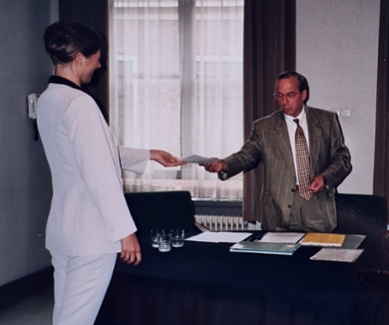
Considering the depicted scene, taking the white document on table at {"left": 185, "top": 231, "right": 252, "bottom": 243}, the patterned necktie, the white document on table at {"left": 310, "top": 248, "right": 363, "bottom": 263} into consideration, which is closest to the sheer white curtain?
the patterned necktie

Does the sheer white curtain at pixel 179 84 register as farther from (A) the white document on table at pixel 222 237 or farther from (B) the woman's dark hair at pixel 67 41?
(B) the woman's dark hair at pixel 67 41

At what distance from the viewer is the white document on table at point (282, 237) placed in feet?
7.95

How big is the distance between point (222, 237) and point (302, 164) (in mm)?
809

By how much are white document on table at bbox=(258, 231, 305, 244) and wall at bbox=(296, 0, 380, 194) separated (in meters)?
1.91

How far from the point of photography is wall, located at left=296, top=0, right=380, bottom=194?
165 inches

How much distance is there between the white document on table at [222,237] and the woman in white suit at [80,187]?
90 centimetres

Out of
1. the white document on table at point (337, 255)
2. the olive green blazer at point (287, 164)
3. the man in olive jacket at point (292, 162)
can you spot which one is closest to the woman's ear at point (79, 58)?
the white document on table at point (337, 255)

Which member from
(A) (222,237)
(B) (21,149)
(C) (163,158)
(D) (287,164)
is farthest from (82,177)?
(B) (21,149)

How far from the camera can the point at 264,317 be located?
181 centimetres

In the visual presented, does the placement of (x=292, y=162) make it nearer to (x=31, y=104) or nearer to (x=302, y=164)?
(x=302, y=164)

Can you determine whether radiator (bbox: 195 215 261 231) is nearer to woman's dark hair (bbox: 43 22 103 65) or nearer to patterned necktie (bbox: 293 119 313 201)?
patterned necktie (bbox: 293 119 313 201)

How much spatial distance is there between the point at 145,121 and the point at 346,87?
1.77m

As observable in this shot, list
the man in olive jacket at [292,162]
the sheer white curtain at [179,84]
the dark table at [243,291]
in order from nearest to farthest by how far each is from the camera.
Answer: the dark table at [243,291] < the man in olive jacket at [292,162] < the sheer white curtain at [179,84]

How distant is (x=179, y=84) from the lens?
457 cm
